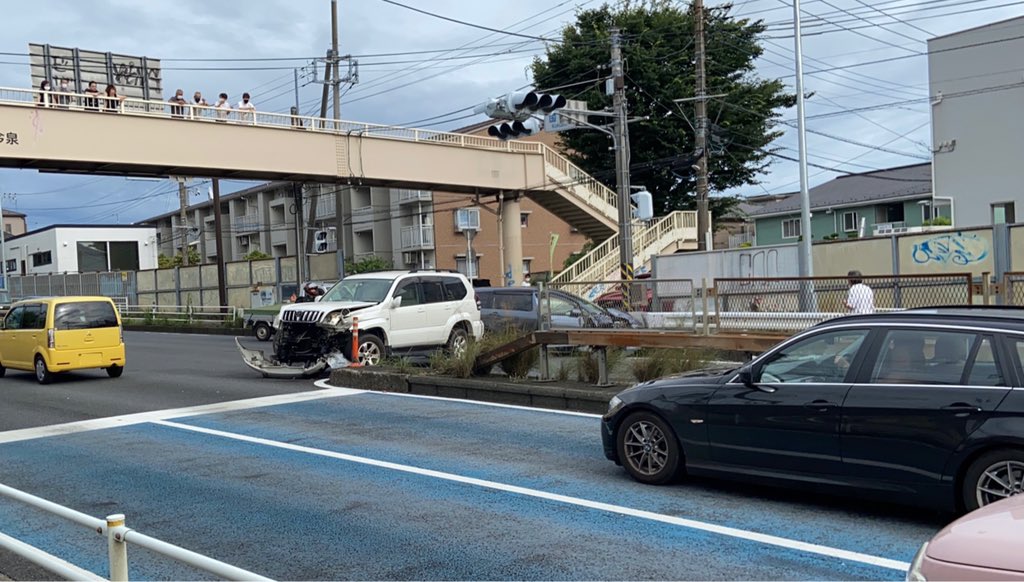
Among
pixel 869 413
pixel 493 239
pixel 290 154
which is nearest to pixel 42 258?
pixel 493 239

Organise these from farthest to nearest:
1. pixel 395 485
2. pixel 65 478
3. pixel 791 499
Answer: pixel 65 478, pixel 395 485, pixel 791 499

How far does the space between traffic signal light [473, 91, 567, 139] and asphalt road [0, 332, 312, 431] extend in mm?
6812

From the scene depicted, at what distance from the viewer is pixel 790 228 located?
170 feet

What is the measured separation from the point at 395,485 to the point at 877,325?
4295 mm

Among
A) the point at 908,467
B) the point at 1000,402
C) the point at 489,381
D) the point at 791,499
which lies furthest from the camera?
the point at 489,381

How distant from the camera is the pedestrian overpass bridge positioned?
23812 mm

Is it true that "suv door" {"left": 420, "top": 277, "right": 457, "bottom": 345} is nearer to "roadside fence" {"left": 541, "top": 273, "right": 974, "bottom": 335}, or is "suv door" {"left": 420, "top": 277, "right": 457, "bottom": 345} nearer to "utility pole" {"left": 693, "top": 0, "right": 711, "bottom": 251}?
"roadside fence" {"left": 541, "top": 273, "right": 974, "bottom": 335}

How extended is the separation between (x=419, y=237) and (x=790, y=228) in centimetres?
2186

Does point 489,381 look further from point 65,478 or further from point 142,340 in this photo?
point 142,340

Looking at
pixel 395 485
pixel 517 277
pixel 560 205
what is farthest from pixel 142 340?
pixel 395 485

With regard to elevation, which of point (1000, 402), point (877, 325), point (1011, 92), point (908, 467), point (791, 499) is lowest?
point (791, 499)

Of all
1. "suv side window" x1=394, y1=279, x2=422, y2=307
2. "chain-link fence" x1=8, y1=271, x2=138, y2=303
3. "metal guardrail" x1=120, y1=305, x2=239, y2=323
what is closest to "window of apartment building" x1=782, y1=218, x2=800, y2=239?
"metal guardrail" x1=120, y1=305, x2=239, y2=323

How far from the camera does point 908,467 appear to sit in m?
6.15

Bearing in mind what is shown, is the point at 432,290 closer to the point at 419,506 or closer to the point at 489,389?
the point at 489,389
